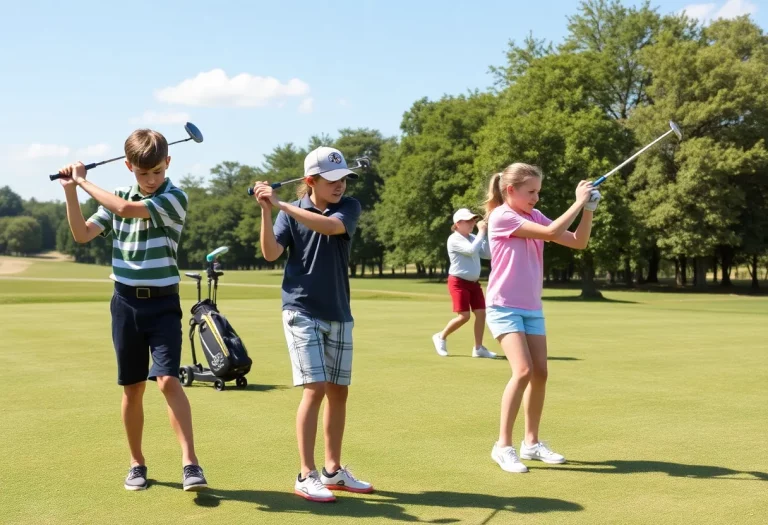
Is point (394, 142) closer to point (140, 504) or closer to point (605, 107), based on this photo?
point (605, 107)

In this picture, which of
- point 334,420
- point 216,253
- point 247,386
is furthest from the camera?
point 247,386

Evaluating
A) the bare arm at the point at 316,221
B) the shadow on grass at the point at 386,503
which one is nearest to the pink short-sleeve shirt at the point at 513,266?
the bare arm at the point at 316,221

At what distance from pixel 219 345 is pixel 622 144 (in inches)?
1865

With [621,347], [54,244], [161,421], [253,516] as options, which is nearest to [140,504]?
[253,516]

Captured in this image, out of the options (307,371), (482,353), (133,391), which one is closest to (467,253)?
(482,353)

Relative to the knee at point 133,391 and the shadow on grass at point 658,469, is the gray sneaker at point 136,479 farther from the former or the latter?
the shadow on grass at point 658,469

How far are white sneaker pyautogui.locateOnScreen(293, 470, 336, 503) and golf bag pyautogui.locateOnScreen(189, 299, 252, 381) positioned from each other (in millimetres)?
3910

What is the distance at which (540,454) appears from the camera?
6.12 metres

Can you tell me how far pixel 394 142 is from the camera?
305 ft

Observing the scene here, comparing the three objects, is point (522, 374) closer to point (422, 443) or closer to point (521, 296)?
point (521, 296)

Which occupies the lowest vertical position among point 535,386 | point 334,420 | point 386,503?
point 386,503

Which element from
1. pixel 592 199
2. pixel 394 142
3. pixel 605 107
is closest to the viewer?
pixel 592 199

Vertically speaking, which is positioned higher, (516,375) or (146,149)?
(146,149)

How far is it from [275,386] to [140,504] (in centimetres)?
450
